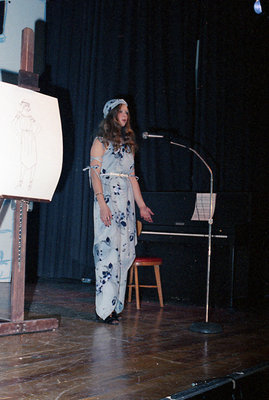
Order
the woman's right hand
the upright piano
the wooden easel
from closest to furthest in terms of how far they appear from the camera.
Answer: the wooden easel → the woman's right hand → the upright piano

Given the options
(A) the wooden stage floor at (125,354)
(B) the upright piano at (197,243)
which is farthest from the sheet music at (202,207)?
(A) the wooden stage floor at (125,354)

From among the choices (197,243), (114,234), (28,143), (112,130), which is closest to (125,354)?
(114,234)

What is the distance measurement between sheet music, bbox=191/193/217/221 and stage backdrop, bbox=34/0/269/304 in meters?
0.49

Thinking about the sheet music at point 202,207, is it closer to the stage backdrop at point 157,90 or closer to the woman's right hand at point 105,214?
the stage backdrop at point 157,90

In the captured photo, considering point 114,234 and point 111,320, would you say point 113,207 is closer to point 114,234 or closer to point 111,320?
point 114,234

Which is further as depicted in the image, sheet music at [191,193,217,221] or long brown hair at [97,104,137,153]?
sheet music at [191,193,217,221]

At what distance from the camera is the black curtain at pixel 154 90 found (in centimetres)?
516

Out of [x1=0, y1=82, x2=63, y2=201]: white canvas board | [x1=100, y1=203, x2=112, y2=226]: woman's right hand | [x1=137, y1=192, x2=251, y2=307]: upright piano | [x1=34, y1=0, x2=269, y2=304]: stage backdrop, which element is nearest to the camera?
[x1=0, y1=82, x2=63, y2=201]: white canvas board

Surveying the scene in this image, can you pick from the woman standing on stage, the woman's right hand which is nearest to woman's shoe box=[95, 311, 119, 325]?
the woman standing on stage

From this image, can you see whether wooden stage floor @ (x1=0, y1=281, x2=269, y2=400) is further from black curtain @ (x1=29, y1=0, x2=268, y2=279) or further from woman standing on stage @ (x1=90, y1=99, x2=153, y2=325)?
black curtain @ (x1=29, y1=0, x2=268, y2=279)

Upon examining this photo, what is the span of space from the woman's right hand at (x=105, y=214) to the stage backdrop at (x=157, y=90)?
1.99 m

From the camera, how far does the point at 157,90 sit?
5621mm

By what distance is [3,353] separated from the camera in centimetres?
262

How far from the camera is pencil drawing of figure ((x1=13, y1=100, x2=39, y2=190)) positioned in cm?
300
